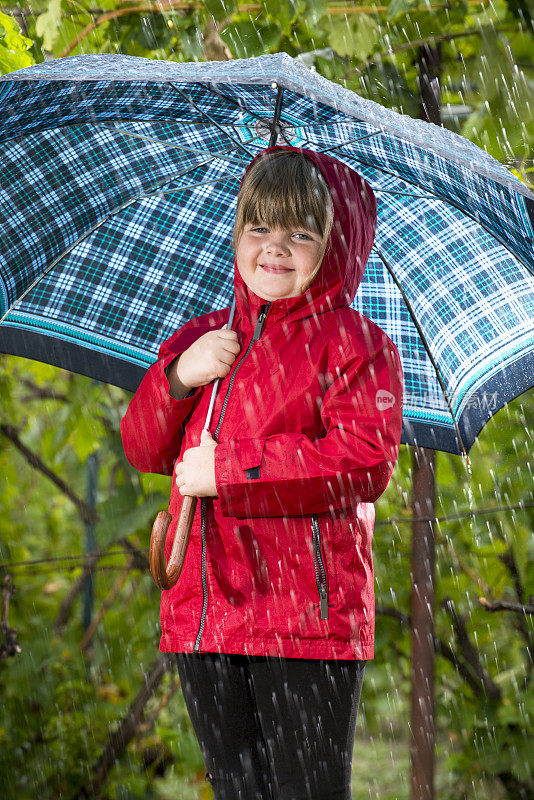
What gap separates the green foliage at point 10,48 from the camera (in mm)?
2266

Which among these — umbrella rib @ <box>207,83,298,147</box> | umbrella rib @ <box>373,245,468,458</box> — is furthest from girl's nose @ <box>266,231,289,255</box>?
umbrella rib @ <box>373,245,468,458</box>

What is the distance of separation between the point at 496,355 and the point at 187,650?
41.9 inches

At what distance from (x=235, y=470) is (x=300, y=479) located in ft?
0.38

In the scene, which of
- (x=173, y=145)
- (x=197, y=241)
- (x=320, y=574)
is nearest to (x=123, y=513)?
(x=197, y=241)

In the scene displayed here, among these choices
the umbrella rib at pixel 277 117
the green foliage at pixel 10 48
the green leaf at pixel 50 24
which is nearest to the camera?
the umbrella rib at pixel 277 117

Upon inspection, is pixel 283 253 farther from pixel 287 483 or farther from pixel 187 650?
pixel 187 650

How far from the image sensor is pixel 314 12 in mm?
2496

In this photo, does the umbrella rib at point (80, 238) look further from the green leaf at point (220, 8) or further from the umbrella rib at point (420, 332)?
the green leaf at point (220, 8)

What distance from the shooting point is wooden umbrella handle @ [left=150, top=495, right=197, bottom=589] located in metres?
1.45

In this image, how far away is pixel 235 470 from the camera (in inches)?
57.9

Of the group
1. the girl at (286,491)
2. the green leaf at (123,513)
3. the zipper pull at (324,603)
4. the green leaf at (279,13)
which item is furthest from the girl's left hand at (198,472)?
the green leaf at (279,13)

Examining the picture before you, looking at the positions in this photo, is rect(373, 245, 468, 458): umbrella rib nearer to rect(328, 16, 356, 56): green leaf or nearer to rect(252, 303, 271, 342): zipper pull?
rect(252, 303, 271, 342): zipper pull

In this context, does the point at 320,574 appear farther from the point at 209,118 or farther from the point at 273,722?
the point at 209,118

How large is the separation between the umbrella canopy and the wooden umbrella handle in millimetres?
715
